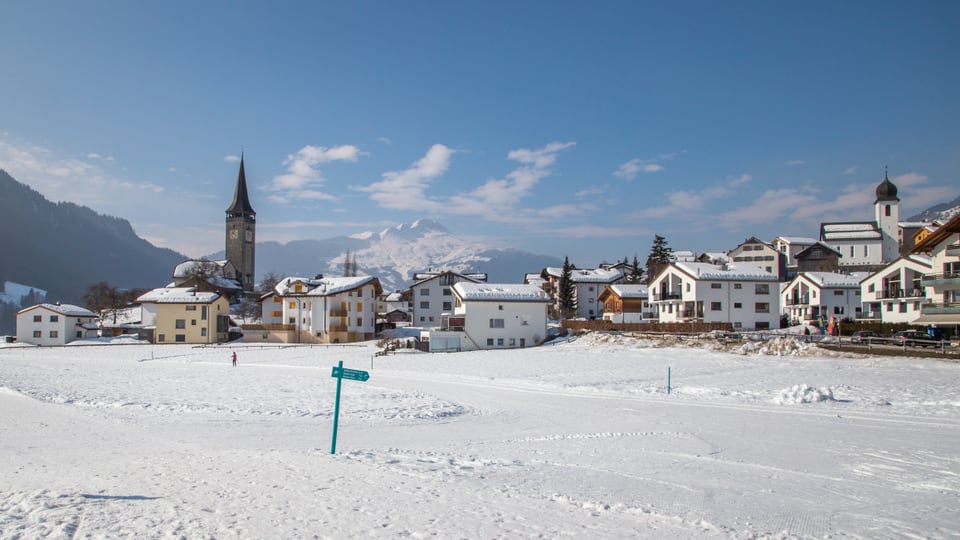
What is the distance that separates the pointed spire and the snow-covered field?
5362 inches

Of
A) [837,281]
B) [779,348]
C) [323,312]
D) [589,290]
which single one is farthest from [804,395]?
[589,290]

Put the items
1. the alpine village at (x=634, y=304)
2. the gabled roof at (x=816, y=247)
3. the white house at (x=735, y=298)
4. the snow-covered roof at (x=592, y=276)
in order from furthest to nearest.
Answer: the gabled roof at (x=816, y=247)
the snow-covered roof at (x=592, y=276)
the white house at (x=735, y=298)
the alpine village at (x=634, y=304)

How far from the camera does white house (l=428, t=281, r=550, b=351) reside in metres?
63.7

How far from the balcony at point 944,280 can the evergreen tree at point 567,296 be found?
5441 cm

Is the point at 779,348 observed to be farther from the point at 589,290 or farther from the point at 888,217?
the point at 888,217

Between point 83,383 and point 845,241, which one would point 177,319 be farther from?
point 845,241

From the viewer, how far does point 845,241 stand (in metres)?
114

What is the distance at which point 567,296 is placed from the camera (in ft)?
324

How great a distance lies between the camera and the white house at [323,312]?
253 ft

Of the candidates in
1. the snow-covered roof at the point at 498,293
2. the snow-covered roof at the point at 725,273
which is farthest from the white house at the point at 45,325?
the snow-covered roof at the point at 725,273

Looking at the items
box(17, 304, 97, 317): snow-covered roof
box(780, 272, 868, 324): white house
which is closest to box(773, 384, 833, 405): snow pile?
box(780, 272, 868, 324): white house

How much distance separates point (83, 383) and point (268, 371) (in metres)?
11.6

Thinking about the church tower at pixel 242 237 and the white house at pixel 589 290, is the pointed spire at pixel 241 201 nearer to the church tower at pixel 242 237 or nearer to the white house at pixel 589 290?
the church tower at pixel 242 237

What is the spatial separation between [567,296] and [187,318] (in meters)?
57.5
